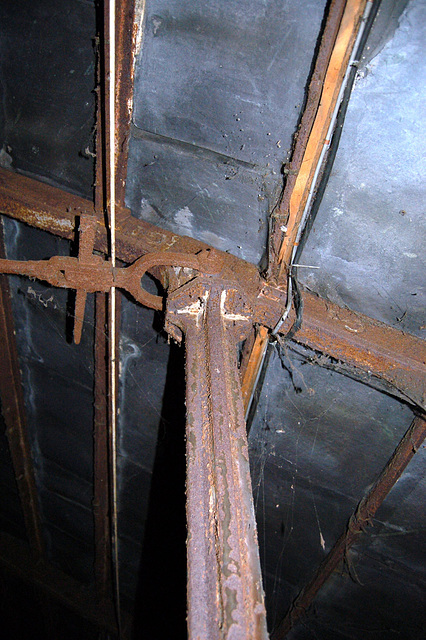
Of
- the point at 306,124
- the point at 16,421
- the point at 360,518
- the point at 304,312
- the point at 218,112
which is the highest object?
the point at 218,112

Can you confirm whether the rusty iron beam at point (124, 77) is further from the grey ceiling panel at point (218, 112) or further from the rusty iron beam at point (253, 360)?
the rusty iron beam at point (253, 360)

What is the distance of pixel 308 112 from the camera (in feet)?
6.16

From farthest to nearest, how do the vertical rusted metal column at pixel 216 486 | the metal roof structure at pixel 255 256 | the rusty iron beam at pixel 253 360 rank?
the rusty iron beam at pixel 253 360 → the metal roof structure at pixel 255 256 → the vertical rusted metal column at pixel 216 486

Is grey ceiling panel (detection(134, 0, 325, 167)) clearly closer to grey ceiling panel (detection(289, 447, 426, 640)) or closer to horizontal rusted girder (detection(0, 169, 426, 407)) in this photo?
horizontal rusted girder (detection(0, 169, 426, 407))

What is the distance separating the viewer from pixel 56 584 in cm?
465

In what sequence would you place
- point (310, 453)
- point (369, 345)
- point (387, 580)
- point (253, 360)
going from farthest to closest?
point (387, 580) < point (310, 453) < point (253, 360) < point (369, 345)

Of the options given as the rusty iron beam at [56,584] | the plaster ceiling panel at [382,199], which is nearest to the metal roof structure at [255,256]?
the plaster ceiling panel at [382,199]

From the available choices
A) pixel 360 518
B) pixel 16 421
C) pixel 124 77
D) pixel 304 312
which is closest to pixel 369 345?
pixel 304 312

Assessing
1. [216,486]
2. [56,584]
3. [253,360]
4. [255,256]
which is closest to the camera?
[216,486]

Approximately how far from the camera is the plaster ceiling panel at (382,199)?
1701mm

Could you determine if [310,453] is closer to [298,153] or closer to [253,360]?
[253,360]

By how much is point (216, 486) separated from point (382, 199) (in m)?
1.47

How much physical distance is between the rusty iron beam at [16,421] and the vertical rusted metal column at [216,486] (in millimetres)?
2029

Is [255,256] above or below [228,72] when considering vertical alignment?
below
